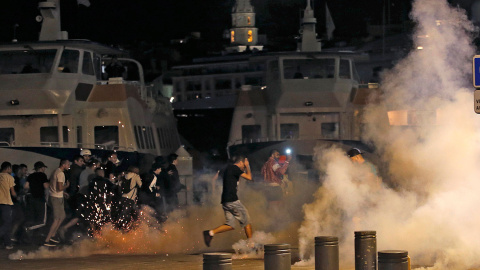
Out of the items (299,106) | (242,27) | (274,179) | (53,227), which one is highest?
(242,27)

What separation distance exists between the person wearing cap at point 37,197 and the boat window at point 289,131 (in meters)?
16.2

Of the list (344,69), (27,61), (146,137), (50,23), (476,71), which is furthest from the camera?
(146,137)

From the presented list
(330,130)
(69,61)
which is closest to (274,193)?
(69,61)

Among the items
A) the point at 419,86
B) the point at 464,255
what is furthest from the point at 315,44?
the point at 464,255

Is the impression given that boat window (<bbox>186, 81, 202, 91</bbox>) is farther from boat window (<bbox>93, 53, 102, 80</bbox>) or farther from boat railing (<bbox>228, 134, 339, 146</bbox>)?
boat window (<bbox>93, 53, 102, 80</bbox>)

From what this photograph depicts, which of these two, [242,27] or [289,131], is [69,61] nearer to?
[289,131]

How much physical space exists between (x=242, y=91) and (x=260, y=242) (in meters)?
18.9

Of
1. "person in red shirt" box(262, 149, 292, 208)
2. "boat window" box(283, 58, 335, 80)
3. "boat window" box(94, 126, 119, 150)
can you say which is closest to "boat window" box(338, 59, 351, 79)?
"boat window" box(283, 58, 335, 80)

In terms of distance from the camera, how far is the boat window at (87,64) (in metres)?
32.1

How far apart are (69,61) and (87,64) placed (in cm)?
102

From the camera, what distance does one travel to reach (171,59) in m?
108

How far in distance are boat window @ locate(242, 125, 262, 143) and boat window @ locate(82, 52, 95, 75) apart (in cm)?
597

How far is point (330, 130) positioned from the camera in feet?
111

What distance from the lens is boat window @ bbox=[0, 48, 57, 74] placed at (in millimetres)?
31000
